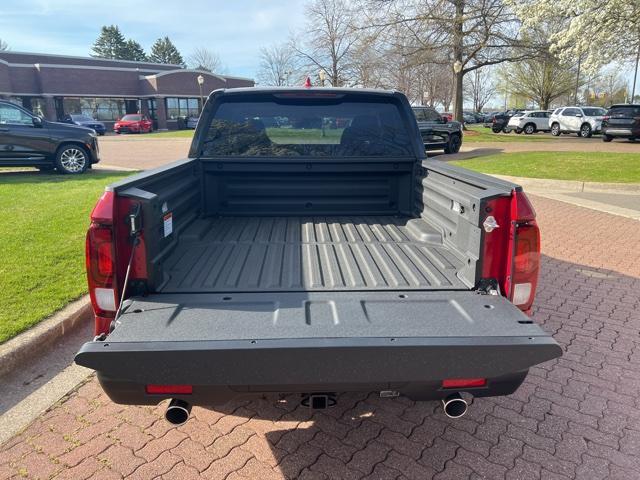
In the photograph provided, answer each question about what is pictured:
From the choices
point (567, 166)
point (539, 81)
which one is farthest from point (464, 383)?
point (539, 81)

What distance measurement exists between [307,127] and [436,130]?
47.0ft

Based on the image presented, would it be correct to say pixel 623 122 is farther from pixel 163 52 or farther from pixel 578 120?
pixel 163 52

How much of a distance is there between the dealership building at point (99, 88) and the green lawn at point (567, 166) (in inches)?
1370

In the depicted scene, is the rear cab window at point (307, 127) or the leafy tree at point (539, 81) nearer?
the rear cab window at point (307, 127)

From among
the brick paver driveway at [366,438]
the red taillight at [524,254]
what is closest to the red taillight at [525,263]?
the red taillight at [524,254]

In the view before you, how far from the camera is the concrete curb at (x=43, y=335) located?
3265mm

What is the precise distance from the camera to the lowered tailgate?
180cm

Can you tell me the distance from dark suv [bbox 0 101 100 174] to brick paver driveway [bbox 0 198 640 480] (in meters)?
10.6

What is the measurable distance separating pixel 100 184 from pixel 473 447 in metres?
9.99

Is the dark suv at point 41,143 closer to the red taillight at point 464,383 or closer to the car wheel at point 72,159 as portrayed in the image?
the car wheel at point 72,159

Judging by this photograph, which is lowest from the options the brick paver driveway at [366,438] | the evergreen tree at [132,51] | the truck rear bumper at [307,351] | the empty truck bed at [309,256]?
the brick paver driveway at [366,438]

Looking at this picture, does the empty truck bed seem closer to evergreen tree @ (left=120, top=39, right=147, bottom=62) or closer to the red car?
the red car

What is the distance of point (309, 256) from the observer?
2939 millimetres

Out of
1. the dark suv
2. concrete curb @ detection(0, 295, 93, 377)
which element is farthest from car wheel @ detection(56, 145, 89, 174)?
concrete curb @ detection(0, 295, 93, 377)
